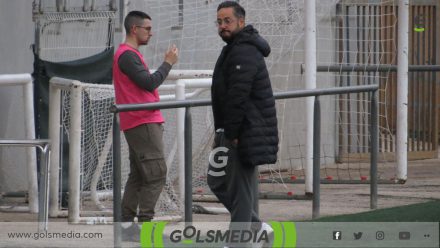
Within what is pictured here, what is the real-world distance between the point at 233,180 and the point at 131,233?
136 centimetres

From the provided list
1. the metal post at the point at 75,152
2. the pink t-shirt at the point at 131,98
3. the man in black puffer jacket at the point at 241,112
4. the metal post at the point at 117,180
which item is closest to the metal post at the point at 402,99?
the metal post at the point at 75,152

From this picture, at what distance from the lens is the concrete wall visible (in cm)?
1254

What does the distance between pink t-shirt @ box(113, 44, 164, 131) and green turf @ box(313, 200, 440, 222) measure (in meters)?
2.02

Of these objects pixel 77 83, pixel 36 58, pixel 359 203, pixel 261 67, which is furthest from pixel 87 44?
pixel 261 67

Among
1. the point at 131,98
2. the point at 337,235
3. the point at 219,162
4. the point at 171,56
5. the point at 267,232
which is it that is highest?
the point at 171,56

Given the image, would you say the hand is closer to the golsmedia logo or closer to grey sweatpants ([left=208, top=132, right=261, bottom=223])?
grey sweatpants ([left=208, top=132, right=261, bottom=223])

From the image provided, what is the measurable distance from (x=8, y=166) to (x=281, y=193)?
3.01 metres

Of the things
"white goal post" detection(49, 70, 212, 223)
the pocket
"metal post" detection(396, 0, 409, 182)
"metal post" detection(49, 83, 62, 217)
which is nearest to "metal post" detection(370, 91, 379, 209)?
"white goal post" detection(49, 70, 212, 223)

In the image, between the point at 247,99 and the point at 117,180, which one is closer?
the point at 247,99

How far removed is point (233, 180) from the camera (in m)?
8.51

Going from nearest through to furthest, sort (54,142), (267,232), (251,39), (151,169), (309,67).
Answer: (251,39) → (267,232) → (151,169) → (54,142) → (309,67)

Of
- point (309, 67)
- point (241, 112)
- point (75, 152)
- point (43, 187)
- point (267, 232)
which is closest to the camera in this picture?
point (241, 112)

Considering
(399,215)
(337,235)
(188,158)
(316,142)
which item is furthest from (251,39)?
(399,215)

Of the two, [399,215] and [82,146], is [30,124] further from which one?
[399,215]
